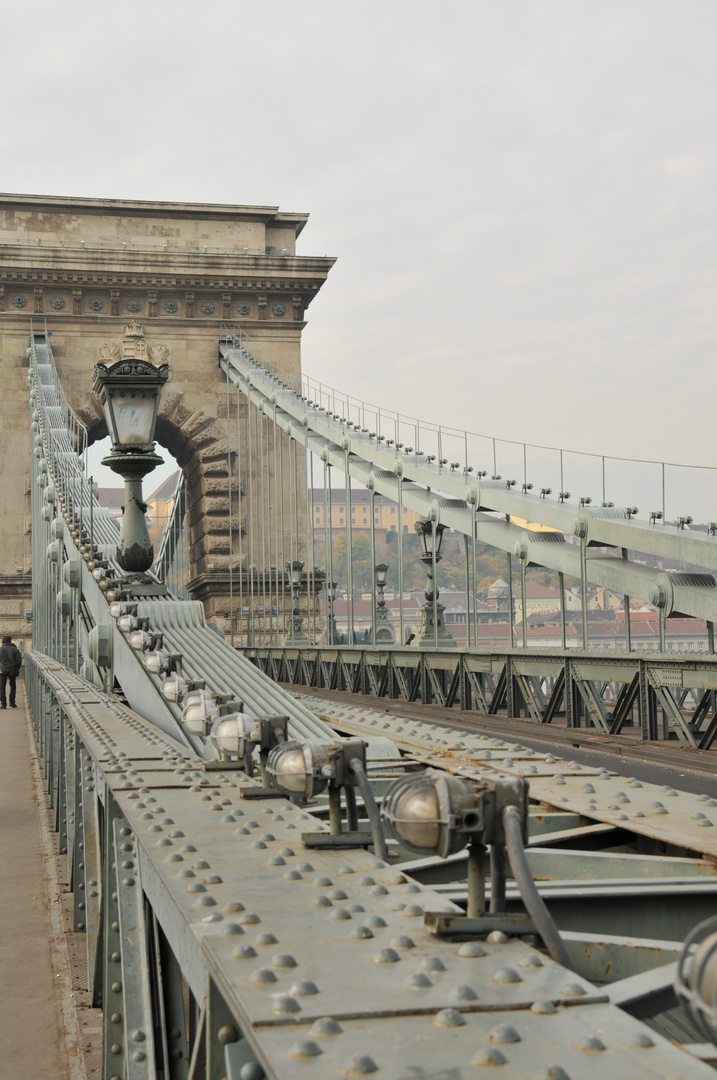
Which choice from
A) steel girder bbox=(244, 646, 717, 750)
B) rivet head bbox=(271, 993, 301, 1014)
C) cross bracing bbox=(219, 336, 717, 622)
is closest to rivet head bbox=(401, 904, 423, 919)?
rivet head bbox=(271, 993, 301, 1014)

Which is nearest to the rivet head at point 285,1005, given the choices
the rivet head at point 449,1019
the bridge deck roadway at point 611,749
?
the rivet head at point 449,1019

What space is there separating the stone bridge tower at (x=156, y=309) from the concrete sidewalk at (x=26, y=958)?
27.3 meters

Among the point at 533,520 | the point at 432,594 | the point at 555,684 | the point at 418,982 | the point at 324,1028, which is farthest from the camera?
the point at 432,594

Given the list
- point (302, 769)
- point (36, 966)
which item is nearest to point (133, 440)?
point (36, 966)

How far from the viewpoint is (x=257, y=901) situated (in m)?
2.70

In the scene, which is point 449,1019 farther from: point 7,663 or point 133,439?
point 7,663

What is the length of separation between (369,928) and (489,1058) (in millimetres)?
716

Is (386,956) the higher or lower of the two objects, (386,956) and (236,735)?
the lower

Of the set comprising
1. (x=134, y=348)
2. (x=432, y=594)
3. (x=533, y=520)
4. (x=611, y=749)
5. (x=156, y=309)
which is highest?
(x=156, y=309)

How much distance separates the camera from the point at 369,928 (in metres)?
2.45

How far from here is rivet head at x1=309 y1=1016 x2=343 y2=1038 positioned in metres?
1.87

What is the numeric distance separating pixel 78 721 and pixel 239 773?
8.87ft

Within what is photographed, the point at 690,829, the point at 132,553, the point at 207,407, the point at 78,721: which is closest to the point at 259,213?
the point at 207,407

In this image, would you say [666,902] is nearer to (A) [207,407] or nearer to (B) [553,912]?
(B) [553,912]
